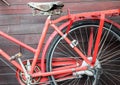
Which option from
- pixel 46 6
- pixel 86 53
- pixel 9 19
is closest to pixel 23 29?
pixel 9 19

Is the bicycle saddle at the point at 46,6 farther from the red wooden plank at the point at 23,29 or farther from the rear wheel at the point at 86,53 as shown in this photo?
the red wooden plank at the point at 23,29

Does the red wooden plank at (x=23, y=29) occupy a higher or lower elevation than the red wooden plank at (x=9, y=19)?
lower

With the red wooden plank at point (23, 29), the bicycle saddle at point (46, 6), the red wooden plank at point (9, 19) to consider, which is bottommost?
the red wooden plank at point (23, 29)

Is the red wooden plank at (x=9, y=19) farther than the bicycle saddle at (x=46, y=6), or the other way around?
the red wooden plank at (x=9, y=19)

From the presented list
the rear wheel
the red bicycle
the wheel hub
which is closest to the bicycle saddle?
the red bicycle

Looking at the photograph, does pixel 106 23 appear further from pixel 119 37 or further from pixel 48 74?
pixel 48 74

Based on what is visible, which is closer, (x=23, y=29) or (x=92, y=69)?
(x=92, y=69)

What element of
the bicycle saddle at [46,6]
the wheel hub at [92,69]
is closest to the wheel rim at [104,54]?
the wheel hub at [92,69]

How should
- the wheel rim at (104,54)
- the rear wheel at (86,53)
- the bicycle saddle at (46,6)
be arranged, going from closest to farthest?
the bicycle saddle at (46,6)
the rear wheel at (86,53)
the wheel rim at (104,54)

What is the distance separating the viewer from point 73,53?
2605 mm

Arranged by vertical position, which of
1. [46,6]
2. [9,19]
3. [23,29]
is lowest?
[23,29]

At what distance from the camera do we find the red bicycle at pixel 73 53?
2246mm

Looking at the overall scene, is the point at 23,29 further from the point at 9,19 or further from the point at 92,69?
the point at 92,69

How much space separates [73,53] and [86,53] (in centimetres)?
14
